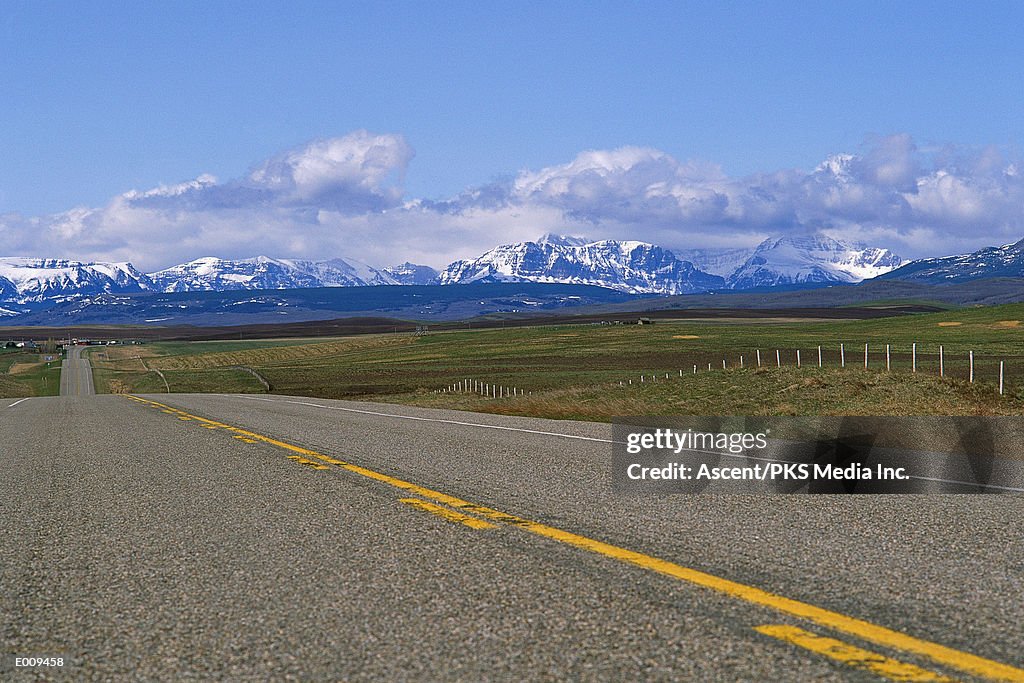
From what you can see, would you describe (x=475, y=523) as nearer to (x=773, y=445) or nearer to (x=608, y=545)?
(x=608, y=545)

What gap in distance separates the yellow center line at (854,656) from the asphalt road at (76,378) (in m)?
72.5

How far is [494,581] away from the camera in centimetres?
654

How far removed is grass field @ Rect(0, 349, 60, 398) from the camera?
91.5m

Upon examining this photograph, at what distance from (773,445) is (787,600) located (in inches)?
371

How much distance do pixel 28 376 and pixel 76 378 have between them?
1319 centimetres

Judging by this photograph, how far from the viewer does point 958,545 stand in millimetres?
7520

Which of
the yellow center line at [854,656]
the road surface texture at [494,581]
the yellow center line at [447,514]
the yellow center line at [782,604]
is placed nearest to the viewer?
the yellow center line at [854,656]

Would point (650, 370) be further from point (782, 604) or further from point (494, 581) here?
point (782, 604)

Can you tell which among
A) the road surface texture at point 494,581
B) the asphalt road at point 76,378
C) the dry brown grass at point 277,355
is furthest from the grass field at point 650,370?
the road surface texture at point 494,581

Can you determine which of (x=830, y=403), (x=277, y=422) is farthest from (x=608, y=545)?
(x=830, y=403)

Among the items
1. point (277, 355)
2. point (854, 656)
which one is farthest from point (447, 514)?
point (277, 355)

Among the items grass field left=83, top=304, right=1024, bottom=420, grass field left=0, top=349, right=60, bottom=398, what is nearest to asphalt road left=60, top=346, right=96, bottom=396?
grass field left=0, top=349, right=60, bottom=398

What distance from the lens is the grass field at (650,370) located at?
25453 mm

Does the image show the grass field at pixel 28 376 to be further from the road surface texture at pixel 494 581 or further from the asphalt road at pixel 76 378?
the road surface texture at pixel 494 581
